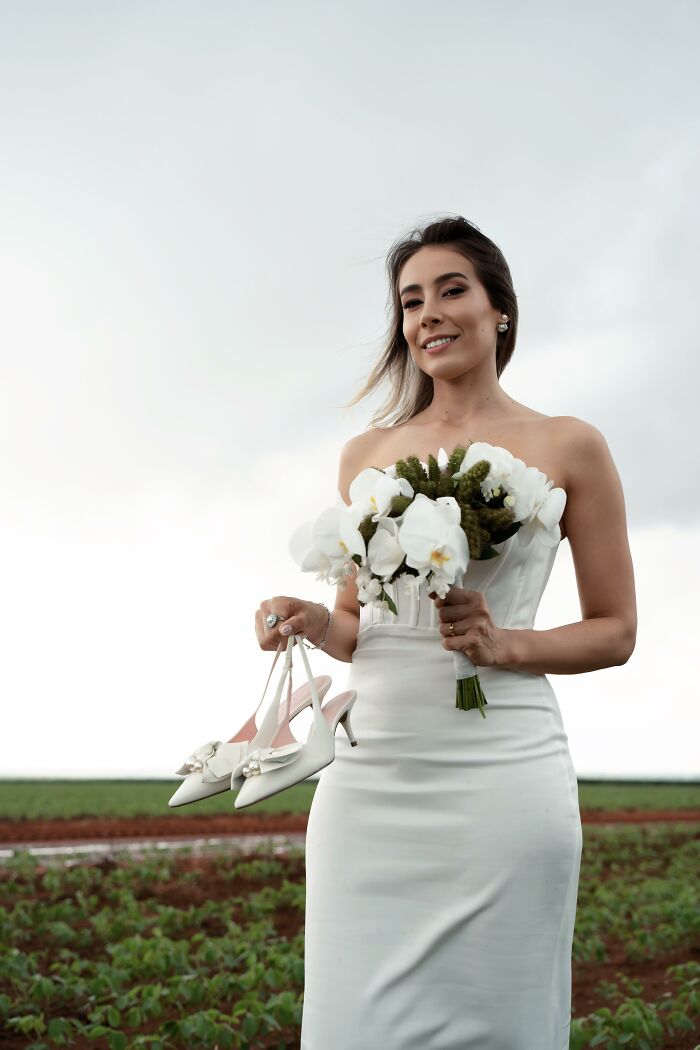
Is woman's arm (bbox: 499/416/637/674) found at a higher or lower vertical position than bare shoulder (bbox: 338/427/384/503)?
lower

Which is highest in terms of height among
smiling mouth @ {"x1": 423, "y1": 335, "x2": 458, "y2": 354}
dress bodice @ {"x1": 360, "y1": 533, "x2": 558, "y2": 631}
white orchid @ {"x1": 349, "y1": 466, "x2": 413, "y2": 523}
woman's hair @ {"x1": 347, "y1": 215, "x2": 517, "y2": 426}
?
woman's hair @ {"x1": 347, "y1": 215, "x2": 517, "y2": 426}

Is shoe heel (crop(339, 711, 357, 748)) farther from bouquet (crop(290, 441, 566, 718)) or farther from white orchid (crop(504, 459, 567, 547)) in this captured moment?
white orchid (crop(504, 459, 567, 547))

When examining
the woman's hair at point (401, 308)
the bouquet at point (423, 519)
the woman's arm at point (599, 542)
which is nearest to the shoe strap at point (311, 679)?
the bouquet at point (423, 519)

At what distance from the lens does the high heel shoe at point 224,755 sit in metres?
2.78

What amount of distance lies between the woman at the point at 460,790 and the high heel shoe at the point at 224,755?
6.3 inches

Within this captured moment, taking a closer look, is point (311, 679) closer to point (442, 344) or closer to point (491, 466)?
point (491, 466)

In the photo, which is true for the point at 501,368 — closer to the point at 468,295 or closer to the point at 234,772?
the point at 468,295

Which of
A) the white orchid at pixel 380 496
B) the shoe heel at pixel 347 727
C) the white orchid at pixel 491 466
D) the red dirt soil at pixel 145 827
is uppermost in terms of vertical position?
the white orchid at pixel 491 466

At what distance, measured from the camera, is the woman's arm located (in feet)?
10.0

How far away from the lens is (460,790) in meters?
2.75

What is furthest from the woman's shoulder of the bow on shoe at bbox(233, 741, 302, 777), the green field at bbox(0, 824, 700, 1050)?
the green field at bbox(0, 824, 700, 1050)

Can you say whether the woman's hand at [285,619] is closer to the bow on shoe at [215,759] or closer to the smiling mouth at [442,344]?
the bow on shoe at [215,759]

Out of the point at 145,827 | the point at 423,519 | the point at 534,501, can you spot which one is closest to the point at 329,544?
the point at 423,519

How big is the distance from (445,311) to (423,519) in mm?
920
